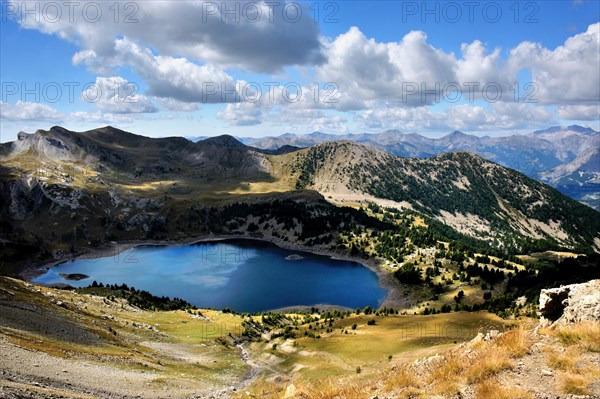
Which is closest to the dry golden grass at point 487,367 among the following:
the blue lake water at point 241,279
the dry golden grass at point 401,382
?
the dry golden grass at point 401,382

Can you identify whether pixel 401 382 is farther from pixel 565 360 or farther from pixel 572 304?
pixel 572 304

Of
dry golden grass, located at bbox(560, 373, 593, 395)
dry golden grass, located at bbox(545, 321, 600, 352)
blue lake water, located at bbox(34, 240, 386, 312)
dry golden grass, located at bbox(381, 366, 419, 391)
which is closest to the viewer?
dry golden grass, located at bbox(560, 373, 593, 395)

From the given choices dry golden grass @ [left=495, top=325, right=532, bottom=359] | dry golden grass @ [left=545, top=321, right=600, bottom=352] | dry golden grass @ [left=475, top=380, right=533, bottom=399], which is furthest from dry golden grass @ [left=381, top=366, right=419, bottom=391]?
dry golden grass @ [left=545, top=321, right=600, bottom=352]

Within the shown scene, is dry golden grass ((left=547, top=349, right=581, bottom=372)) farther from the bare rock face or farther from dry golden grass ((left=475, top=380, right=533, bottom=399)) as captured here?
the bare rock face

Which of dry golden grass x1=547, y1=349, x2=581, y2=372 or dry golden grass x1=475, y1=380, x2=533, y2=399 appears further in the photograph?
dry golden grass x1=547, y1=349, x2=581, y2=372

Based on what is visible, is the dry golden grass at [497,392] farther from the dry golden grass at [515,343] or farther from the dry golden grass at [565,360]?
the dry golden grass at [515,343]

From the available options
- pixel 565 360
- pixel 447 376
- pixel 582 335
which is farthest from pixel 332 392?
pixel 582 335
